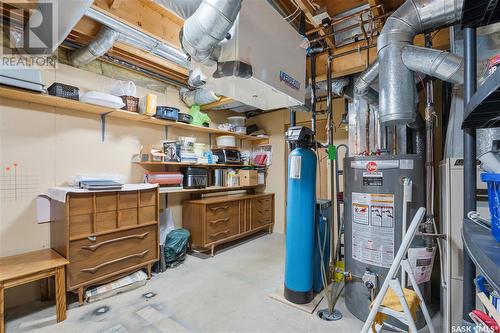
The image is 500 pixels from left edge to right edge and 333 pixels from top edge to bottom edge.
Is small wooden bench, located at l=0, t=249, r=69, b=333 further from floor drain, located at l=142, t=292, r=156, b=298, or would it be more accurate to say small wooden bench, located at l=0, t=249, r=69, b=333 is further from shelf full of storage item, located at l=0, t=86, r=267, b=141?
shelf full of storage item, located at l=0, t=86, r=267, b=141

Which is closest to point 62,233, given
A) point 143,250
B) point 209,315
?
point 143,250

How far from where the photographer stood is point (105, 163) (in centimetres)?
295

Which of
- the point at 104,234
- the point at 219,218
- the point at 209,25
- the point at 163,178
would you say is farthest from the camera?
the point at 219,218

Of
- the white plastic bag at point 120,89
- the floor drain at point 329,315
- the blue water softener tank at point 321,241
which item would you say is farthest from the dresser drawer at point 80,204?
the floor drain at point 329,315

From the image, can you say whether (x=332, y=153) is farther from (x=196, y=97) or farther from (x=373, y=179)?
(x=196, y=97)

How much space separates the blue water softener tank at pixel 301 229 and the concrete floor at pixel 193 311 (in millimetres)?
190

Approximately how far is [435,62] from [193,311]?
107 inches

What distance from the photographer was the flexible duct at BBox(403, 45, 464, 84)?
148 cm

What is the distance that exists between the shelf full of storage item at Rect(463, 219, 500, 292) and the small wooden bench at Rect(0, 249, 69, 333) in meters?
2.73

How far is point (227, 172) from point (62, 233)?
2527 mm

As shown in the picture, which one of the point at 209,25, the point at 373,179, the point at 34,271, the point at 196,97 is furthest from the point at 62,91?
the point at 373,179

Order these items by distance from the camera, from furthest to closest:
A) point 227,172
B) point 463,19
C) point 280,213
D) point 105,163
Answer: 1. point 280,213
2. point 227,172
3. point 105,163
4. point 463,19

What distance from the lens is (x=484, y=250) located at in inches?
20.4

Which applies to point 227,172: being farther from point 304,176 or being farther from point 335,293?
point 335,293
